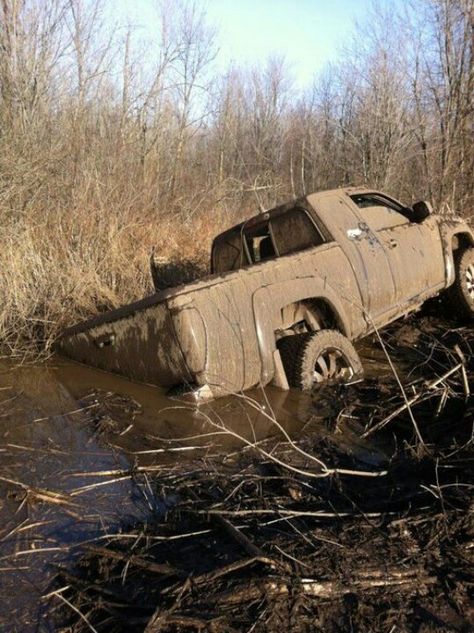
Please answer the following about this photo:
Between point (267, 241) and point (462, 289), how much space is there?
8.59 ft

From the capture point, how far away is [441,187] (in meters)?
13.8

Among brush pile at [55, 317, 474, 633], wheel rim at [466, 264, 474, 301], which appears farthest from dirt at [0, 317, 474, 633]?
wheel rim at [466, 264, 474, 301]

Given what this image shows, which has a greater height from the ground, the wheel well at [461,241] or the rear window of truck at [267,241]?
the rear window of truck at [267,241]

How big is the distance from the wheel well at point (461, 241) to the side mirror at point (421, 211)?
1.05 metres

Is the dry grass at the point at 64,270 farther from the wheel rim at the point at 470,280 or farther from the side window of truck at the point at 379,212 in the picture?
the wheel rim at the point at 470,280

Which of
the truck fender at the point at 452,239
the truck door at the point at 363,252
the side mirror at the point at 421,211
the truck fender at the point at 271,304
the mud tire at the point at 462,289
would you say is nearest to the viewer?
the truck fender at the point at 271,304

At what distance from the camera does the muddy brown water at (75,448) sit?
2.66 m

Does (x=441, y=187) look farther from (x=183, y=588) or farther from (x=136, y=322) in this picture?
(x=183, y=588)

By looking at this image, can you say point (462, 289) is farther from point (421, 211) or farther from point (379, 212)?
point (379, 212)

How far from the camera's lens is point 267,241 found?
6.15 m

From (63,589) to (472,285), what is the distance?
20.6 ft

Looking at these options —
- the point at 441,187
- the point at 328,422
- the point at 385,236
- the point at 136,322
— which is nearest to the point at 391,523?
the point at 328,422

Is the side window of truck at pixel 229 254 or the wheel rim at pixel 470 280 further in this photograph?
the wheel rim at pixel 470 280

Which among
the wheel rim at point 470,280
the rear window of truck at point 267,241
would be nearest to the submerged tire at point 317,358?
the rear window of truck at point 267,241
